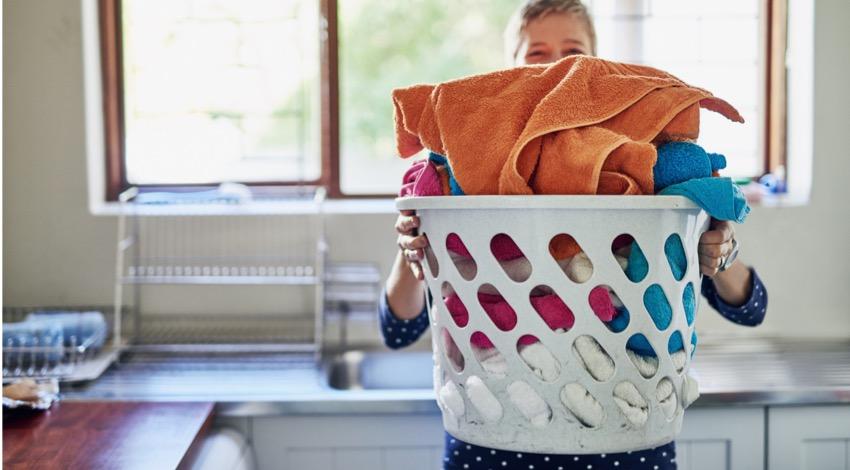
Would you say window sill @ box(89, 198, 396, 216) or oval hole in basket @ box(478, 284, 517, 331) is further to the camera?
window sill @ box(89, 198, 396, 216)

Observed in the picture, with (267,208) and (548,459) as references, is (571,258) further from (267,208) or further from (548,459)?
(267,208)

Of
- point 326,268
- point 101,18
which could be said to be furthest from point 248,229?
point 101,18

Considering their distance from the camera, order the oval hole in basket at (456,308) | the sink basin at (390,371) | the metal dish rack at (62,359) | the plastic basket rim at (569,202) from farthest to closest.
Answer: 1. the sink basin at (390,371)
2. the metal dish rack at (62,359)
3. the oval hole in basket at (456,308)
4. the plastic basket rim at (569,202)

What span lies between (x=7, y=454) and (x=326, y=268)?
2.99ft

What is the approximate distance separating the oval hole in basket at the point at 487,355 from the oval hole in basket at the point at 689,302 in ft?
0.66

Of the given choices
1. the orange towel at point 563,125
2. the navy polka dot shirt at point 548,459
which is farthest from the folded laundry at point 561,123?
the navy polka dot shirt at point 548,459

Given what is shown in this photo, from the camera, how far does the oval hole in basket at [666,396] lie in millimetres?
981

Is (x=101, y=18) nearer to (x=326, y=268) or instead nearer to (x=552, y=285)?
(x=326, y=268)

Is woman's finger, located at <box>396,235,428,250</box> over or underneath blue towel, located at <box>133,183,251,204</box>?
over

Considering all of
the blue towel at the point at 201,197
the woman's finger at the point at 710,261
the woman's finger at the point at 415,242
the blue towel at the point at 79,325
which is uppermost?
the woman's finger at the point at 415,242

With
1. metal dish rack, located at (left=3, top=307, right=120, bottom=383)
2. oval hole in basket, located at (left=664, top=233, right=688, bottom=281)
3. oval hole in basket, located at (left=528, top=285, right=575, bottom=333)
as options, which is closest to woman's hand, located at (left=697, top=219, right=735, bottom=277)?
oval hole in basket, located at (left=664, top=233, right=688, bottom=281)

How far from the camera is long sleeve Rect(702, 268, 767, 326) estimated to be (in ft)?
4.59

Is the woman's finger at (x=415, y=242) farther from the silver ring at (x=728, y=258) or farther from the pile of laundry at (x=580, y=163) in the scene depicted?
the silver ring at (x=728, y=258)

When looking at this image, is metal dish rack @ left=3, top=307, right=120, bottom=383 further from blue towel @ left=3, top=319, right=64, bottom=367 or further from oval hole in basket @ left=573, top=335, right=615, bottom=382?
oval hole in basket @ left=573, top=335, right=615, bottom=382
